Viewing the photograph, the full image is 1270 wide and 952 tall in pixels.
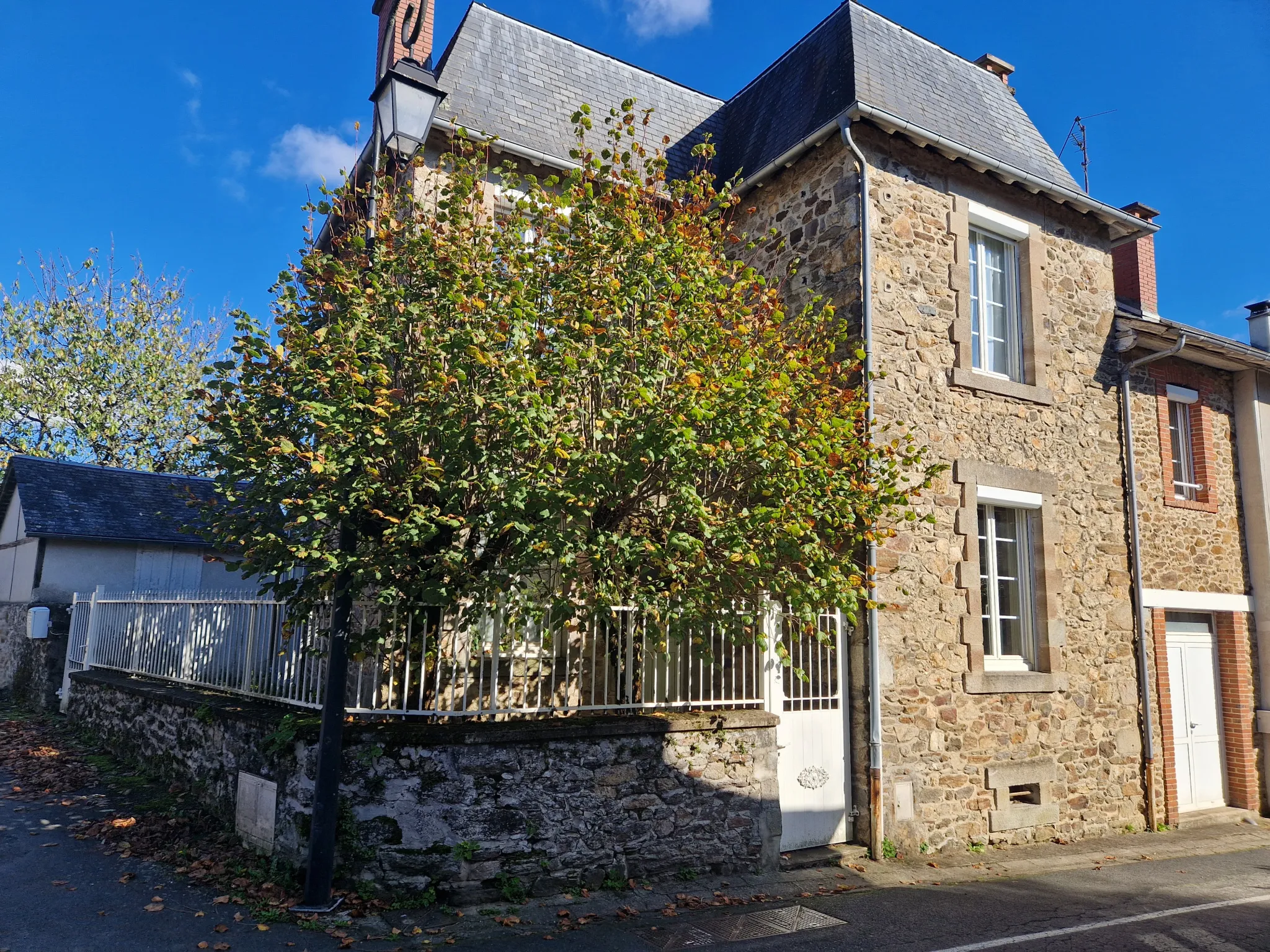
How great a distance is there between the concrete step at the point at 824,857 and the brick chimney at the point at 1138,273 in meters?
9.26

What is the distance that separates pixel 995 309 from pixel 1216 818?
650 cm

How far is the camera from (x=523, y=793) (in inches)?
238

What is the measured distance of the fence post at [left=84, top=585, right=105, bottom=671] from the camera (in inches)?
476

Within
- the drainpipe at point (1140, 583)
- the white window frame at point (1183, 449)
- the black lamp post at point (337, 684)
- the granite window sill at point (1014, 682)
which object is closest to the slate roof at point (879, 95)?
the drainpipe at point (1140, 583)

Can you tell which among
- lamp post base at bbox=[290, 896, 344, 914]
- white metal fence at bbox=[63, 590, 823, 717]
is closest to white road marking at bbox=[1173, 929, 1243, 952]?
white metal fence at bbox=[63, 590, 823, 717]

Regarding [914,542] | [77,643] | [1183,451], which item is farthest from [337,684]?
[1183,451]

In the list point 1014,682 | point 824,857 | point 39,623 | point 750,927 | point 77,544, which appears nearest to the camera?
point 750,927

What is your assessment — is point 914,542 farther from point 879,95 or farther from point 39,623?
point 39,623

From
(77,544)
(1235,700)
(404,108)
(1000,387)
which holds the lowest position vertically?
(1235,700)

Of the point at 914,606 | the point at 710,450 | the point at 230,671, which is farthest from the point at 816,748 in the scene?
the point at 230,671

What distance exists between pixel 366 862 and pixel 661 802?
2.13 meters

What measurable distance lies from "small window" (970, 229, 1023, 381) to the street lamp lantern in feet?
20.3

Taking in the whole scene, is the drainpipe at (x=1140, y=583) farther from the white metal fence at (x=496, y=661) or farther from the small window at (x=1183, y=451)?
the white metal fence at (x=496, y=661)

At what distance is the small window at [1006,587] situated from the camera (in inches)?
357
